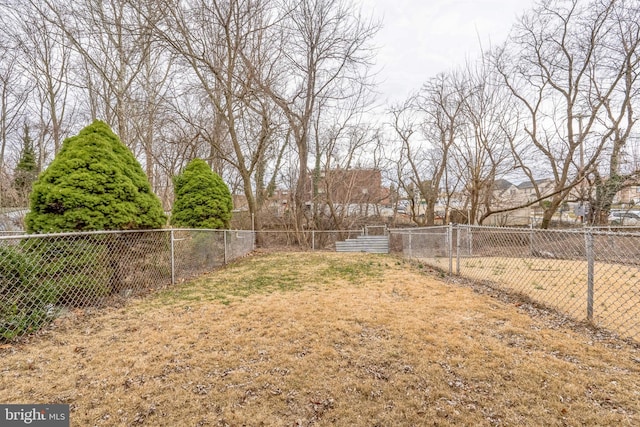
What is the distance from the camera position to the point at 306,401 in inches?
73.3

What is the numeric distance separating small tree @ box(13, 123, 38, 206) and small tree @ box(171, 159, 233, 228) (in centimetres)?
921

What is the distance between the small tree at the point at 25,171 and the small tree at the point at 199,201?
9.21m

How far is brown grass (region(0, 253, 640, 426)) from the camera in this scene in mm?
1745

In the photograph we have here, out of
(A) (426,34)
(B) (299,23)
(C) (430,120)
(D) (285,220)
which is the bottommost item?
(D) (285,220)

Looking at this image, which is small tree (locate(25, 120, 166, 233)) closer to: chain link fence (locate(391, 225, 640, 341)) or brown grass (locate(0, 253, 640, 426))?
brown grass (locate(0, 253, 640, 426))

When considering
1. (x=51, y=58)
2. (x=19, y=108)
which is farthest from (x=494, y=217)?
(x=19, y=108)

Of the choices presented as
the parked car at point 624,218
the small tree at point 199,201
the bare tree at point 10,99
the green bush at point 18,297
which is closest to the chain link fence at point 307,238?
the small tree at point 199,201

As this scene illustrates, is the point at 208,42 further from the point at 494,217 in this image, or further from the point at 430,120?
the point at 494,217

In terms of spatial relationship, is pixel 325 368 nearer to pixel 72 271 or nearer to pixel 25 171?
pixel 72 271

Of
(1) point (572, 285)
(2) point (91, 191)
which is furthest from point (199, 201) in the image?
(1) point (572, 285)

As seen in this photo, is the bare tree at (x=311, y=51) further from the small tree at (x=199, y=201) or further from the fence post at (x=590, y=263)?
the fence post at (x=590, y=263)

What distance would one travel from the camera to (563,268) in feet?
20.4

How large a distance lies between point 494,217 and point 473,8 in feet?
38.5

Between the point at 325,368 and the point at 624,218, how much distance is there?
16.2m
